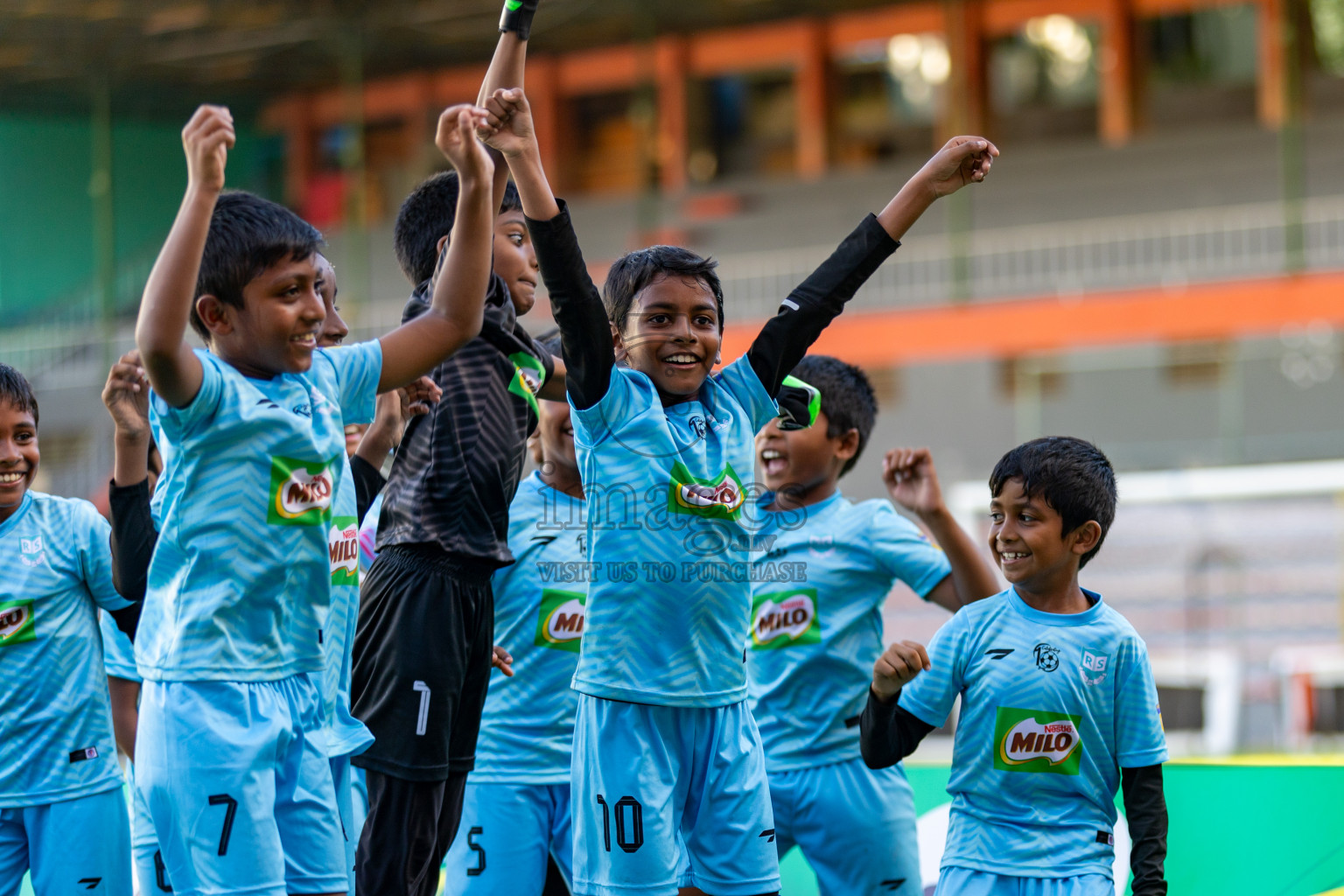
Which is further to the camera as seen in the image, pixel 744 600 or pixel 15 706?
pixel 15 706

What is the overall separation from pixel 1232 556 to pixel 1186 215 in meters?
6.36

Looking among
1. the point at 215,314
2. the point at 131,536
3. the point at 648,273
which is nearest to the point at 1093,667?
the point at 648,273

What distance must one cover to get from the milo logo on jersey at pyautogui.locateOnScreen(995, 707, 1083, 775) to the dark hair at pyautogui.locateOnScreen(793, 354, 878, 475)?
1.11 meters

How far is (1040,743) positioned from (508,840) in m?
1.39

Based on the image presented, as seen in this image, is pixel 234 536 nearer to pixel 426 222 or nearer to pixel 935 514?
pixel 426 222

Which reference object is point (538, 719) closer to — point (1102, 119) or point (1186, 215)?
point (1186, 215)

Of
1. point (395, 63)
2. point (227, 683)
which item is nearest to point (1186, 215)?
point (395, 63)

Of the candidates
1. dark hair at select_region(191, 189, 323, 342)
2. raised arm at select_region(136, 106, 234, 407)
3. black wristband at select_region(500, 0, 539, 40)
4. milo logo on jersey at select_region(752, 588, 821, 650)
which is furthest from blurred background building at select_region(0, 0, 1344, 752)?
raised arm at select_region(136, 106, 234, 407)

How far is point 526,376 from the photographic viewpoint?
3.43 meters

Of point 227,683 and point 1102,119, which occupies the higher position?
point 1102,119

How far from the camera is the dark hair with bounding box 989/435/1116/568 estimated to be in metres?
3.23

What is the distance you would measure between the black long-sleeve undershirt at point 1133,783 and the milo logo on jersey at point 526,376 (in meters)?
1.05

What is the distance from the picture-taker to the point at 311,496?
2740 mm

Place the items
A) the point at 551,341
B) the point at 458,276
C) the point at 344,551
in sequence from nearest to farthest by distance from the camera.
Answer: the point at 458,276 → the point at 344,551 → the point at 551,341
